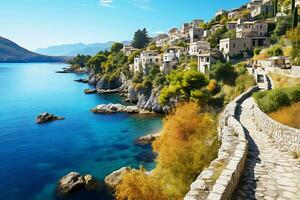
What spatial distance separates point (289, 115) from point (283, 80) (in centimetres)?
1776

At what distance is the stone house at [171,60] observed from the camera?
65.8 m

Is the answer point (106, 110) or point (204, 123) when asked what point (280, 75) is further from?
point (106, 110)

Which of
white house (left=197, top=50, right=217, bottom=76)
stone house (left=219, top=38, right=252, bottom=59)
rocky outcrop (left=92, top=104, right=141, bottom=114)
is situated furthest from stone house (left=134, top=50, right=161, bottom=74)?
stone house (left=219, top=38, right=252, bottom=59)

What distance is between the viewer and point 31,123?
46.4 metres

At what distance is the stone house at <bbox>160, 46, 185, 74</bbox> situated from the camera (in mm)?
65812

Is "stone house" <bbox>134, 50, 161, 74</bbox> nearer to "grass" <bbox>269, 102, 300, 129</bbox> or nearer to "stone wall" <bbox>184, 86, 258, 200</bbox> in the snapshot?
"grass" <bbox>269, 102, 300, 129</bbox>

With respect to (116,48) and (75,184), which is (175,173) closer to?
(75,184)

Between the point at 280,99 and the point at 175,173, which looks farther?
the point at 280,99

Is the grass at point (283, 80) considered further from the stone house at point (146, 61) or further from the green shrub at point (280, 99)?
the stone house at point (146, 61)

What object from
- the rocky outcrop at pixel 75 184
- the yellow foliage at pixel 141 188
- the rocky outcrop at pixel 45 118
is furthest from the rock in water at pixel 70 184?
the rocky outcrop at pixel 45 118

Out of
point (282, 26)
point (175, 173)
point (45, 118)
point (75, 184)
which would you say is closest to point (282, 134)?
point (175, 173)

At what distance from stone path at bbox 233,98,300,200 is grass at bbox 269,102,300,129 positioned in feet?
4.26

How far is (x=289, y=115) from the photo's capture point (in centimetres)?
1402

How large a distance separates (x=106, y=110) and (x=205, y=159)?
140ft
